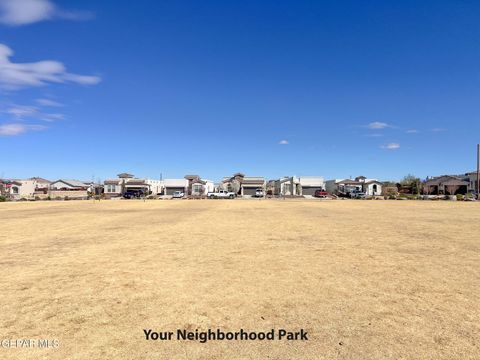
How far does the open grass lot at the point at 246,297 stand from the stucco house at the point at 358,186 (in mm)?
79248

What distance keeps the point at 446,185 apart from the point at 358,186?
22.1m

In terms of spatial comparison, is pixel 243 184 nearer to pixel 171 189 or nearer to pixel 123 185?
pixel 171 189

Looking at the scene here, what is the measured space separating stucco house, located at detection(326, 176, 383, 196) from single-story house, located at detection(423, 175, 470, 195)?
11.9m

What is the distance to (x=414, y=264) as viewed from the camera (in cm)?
898

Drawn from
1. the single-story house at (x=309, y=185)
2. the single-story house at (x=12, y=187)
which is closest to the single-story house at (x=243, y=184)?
the single-story house at (x=309, y=185)

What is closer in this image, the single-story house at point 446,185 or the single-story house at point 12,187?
the single-story house at point 446,185

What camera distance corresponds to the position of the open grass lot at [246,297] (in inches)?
170

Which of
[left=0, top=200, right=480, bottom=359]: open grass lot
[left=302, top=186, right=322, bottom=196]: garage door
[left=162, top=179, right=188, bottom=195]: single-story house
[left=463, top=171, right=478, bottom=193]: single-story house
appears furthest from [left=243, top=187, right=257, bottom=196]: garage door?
[left=0, top=200, right=480, bottom=359]: open grass lot

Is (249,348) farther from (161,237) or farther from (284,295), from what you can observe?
(161,237)

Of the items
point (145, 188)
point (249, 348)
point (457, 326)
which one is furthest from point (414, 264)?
point (145, 188)

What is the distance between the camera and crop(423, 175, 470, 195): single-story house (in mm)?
81256

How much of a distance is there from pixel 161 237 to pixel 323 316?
32.2 ft

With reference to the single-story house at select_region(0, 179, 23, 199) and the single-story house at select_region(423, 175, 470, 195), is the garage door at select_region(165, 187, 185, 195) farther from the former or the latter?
the single-story house at select_region(423, 175, 470, 195)

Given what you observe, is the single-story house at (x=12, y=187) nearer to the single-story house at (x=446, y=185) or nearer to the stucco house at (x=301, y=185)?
the stucco house at (x=301, y=185)
